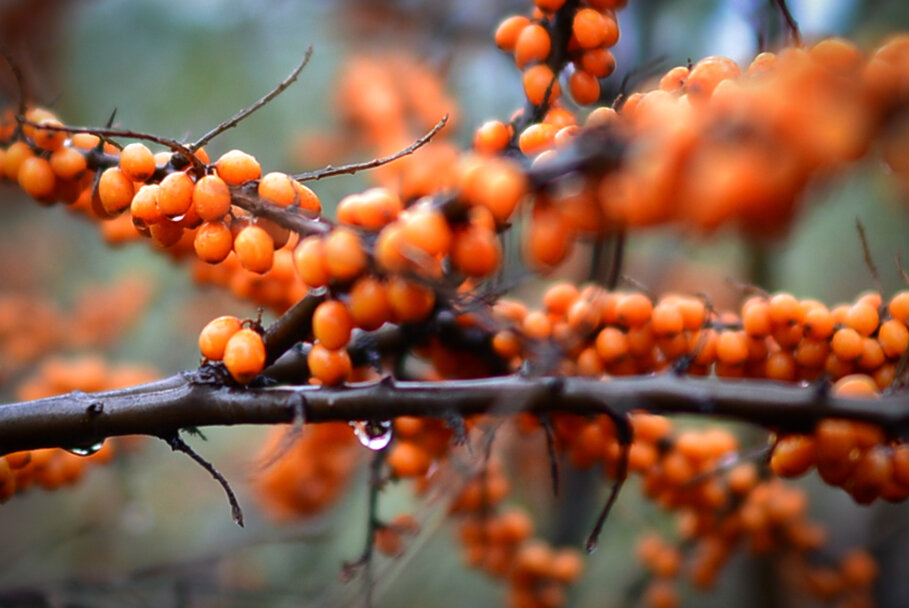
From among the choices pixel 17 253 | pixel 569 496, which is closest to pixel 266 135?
pixel 17 253

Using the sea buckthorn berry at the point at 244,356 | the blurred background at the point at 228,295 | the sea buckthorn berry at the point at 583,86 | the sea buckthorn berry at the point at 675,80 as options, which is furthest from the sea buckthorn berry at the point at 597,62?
the blurred background at the point at 228,295

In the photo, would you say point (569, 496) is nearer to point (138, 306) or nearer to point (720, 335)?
point (720, 335)

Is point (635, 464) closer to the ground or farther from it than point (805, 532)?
farther from it

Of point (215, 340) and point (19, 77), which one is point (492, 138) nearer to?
point (215, 340)

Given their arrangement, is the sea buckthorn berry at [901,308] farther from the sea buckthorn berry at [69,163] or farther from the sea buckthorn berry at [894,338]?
the sea buckthorn berry at [69,163]

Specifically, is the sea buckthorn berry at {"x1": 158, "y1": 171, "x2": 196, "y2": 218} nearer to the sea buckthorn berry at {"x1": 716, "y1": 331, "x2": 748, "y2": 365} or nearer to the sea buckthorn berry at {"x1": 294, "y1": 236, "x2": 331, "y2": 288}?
the sea buckthorn berry at {"x1": 294, "y1": 236, "x2": 331, "y2": 288}
